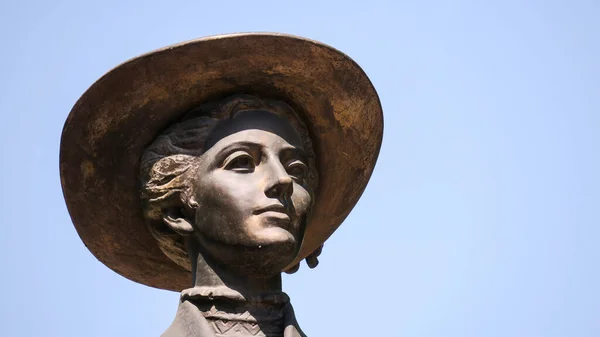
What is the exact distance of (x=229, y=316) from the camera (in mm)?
11141

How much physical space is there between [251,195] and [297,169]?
618mm

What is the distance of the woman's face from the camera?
435 inches

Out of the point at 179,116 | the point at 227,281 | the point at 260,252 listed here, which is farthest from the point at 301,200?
the point at 179,116

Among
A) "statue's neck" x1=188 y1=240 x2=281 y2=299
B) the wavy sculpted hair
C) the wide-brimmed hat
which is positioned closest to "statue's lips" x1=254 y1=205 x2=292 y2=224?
"statue's neck" x1=188 y1=240 x2=281 y2=299

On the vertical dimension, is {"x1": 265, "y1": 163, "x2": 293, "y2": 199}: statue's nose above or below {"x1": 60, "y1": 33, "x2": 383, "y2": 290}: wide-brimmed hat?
below

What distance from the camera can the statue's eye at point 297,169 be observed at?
1155 centimetres

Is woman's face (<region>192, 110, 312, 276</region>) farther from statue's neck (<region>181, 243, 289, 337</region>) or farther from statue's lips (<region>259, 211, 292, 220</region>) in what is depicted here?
statue's neck (<region>181, 243, 289, 337</region>)

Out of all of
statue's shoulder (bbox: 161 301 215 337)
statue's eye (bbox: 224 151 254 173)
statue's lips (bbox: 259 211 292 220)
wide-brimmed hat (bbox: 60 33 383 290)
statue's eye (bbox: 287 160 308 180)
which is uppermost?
wide-brimmed hat (bbox: 60 33 383 290)

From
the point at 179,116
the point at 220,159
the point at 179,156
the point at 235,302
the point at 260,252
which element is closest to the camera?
the point at 260,252

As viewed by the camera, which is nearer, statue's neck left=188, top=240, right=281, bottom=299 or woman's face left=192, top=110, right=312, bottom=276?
woman's face left=192, top=110, right=312, bottom=276

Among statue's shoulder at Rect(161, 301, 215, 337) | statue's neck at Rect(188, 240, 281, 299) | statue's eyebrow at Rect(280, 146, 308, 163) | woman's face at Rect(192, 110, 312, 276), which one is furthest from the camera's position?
statue's eyebrow at Rect(280, 146, 308, 163)

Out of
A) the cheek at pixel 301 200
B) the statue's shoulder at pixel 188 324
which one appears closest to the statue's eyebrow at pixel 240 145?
the cheek at pixel 301 200

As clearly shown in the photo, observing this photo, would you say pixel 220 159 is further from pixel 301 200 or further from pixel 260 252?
pixel 260 252

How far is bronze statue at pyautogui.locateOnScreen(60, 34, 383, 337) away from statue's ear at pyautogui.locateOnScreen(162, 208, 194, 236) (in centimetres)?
1
